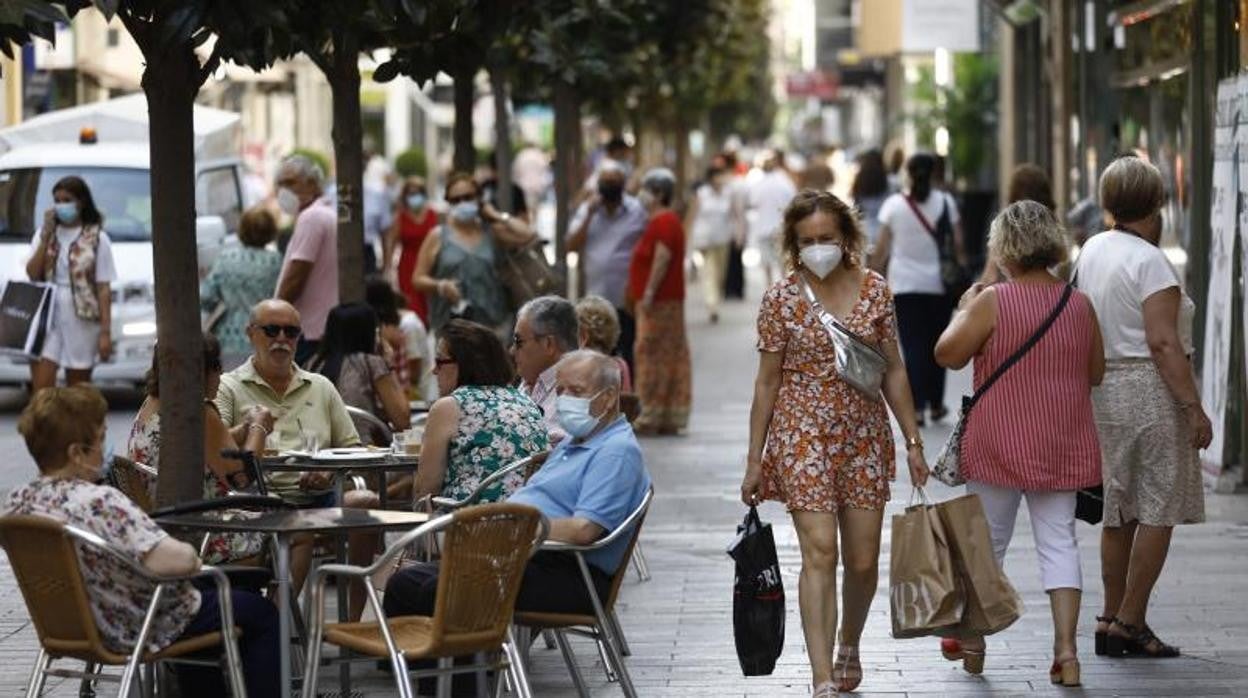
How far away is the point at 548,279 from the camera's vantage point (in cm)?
1656

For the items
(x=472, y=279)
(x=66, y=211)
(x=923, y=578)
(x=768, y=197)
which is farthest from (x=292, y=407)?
(x=768, y=197)

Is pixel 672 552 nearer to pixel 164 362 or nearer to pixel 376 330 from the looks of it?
pixel 376 330

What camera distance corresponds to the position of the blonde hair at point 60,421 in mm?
7203

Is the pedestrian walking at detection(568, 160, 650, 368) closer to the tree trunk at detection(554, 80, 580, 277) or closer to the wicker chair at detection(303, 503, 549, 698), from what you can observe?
the tree trunk at detection(554, 80, 580, 277)

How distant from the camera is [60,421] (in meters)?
7.21

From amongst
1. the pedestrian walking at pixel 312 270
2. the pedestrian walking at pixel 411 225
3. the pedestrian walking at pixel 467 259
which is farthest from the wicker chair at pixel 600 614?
the pedestrian walking at pixel 411 225

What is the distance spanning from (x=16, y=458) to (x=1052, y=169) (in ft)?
42.8

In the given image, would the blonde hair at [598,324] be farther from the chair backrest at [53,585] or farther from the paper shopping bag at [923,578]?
the chair backrest at [53,585]

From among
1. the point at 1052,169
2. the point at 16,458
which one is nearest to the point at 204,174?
the point at 16,458

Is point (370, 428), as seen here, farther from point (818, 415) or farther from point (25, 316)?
point (25, 316)

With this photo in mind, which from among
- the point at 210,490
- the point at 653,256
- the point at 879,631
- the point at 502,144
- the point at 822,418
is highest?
the point at 502,144

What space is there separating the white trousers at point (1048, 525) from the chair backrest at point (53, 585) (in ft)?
10.3

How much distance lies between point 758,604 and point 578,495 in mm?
684

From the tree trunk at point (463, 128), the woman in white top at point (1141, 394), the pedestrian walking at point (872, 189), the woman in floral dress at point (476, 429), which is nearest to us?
the woman in floral dress at point (476, 429)
